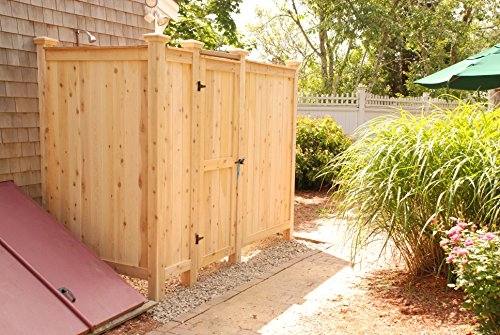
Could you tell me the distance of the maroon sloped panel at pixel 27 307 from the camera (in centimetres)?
351

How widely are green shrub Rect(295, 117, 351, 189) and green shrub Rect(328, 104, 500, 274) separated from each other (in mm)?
4783

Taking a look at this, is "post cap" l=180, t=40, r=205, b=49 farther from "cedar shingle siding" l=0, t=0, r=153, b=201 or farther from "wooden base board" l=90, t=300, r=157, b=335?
"wooden base board" l=90, t=300, r=157, b=335

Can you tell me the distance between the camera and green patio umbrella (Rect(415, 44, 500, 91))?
5719 millimetres

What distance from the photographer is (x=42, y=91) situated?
4.91 m

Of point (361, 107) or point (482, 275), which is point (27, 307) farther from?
point (361, 107)

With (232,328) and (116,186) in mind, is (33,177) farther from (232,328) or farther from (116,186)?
(232,328)

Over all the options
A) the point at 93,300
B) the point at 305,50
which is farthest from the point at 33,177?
the point at 305,50

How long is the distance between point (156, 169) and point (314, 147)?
6.12m

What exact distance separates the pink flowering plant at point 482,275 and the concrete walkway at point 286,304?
101 cm

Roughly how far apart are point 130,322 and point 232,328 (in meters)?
0.74

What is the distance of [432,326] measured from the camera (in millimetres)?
4070

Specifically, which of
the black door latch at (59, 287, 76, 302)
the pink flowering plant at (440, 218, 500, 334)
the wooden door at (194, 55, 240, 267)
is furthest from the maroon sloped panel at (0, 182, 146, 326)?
the pink flowering plant at (440, 218, 500, 334)

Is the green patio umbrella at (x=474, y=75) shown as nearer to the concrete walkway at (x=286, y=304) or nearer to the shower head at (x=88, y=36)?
the concrete walkway at (x=286, y=304)

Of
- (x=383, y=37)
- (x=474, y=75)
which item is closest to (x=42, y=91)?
(x=474, y=75)
